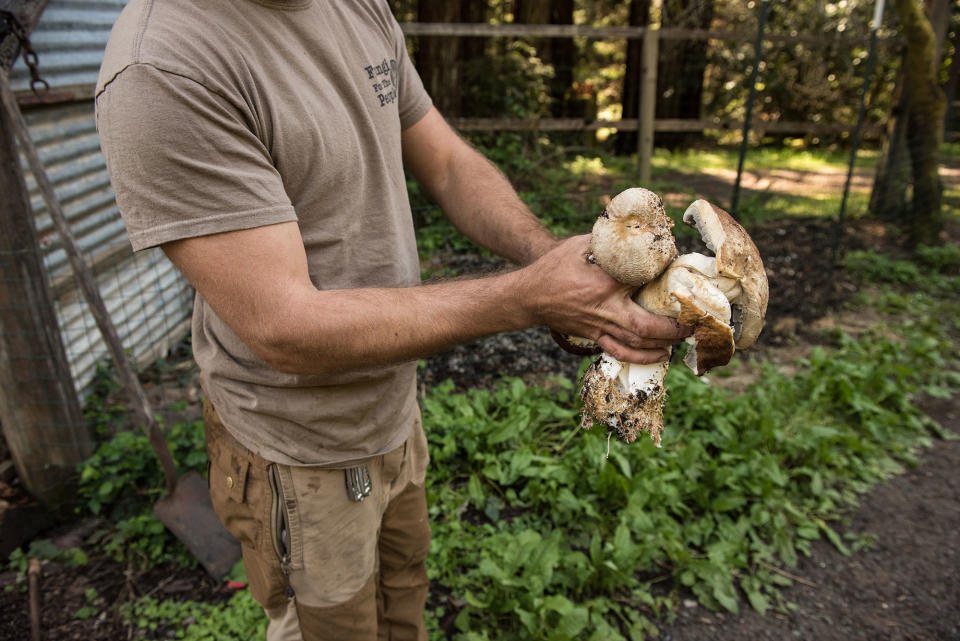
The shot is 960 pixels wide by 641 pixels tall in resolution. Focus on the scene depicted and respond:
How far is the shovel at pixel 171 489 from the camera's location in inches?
107

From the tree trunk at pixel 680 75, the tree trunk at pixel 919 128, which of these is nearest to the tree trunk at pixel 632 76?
the tree trunk at pixel 680 75

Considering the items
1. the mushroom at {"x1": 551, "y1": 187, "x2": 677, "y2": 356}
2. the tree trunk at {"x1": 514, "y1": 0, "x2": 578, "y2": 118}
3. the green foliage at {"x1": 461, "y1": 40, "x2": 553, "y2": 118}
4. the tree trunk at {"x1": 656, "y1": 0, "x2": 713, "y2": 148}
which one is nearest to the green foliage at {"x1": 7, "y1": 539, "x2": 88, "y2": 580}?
the mushroom at {"x1": 551, "y1": 187, "x2": 677, "y2": 356}

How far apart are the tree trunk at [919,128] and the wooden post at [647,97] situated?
7.59 ft

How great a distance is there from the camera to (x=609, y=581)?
8.47 ft

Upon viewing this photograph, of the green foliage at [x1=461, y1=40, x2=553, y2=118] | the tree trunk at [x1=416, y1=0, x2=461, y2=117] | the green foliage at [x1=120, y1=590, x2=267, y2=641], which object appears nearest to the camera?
the green foliage at [x1=120, y1=590, x2=267, y2=641]

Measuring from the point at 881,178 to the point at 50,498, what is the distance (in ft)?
26.9

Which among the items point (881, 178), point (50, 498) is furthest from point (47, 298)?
point (881, 178)

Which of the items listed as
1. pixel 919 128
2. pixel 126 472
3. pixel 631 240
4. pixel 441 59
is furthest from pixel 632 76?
pixel 631 240

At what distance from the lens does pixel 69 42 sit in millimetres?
3928

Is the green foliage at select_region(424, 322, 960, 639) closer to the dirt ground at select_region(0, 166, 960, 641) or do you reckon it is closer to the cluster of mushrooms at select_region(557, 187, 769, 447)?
the dirt ground at select_region(0, 166, 960, 641)

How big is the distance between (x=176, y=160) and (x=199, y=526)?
2173 mm

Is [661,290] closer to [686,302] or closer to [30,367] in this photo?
[686,302]

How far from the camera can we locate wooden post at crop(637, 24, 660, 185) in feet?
21.0

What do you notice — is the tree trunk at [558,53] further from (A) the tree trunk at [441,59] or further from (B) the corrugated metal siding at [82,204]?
(B) the corrugated metal siding at [82,204]
